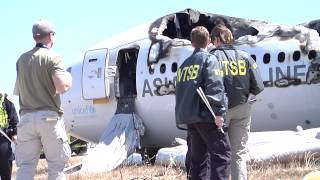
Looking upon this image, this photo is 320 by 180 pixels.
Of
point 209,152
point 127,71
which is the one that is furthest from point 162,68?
point 209,152

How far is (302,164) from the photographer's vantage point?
28.4 feet

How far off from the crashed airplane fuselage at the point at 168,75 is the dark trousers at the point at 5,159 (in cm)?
632

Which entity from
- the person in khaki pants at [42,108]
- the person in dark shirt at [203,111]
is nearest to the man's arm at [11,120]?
the person in khaki pants at [42,108]

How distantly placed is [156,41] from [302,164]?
6.68 metres

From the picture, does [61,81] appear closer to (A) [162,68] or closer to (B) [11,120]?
(B) [11,120]

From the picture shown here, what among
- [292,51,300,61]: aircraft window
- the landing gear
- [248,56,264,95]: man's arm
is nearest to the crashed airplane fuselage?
[292,51,300,61]: aircraft window

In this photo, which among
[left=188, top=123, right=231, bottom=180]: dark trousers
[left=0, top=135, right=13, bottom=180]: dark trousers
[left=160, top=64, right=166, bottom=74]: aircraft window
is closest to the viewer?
[left=188, top=123, right=231, bottom=180]: dark trousers

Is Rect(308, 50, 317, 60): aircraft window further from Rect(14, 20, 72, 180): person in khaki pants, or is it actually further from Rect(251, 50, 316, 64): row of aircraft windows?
Rect(14, 20, 72, 180): person in khaki pants

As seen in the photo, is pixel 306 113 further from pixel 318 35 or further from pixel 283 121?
pixel 318 35

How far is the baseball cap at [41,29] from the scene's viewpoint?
230 inches

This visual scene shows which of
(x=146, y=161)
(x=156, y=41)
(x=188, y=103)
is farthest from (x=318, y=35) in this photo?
(x=188, y=103)

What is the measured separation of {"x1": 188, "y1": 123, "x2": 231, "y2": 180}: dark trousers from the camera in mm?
5691

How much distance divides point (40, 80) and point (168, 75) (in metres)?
8.29

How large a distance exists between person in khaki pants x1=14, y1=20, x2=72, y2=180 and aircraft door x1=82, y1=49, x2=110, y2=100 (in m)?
8.85
